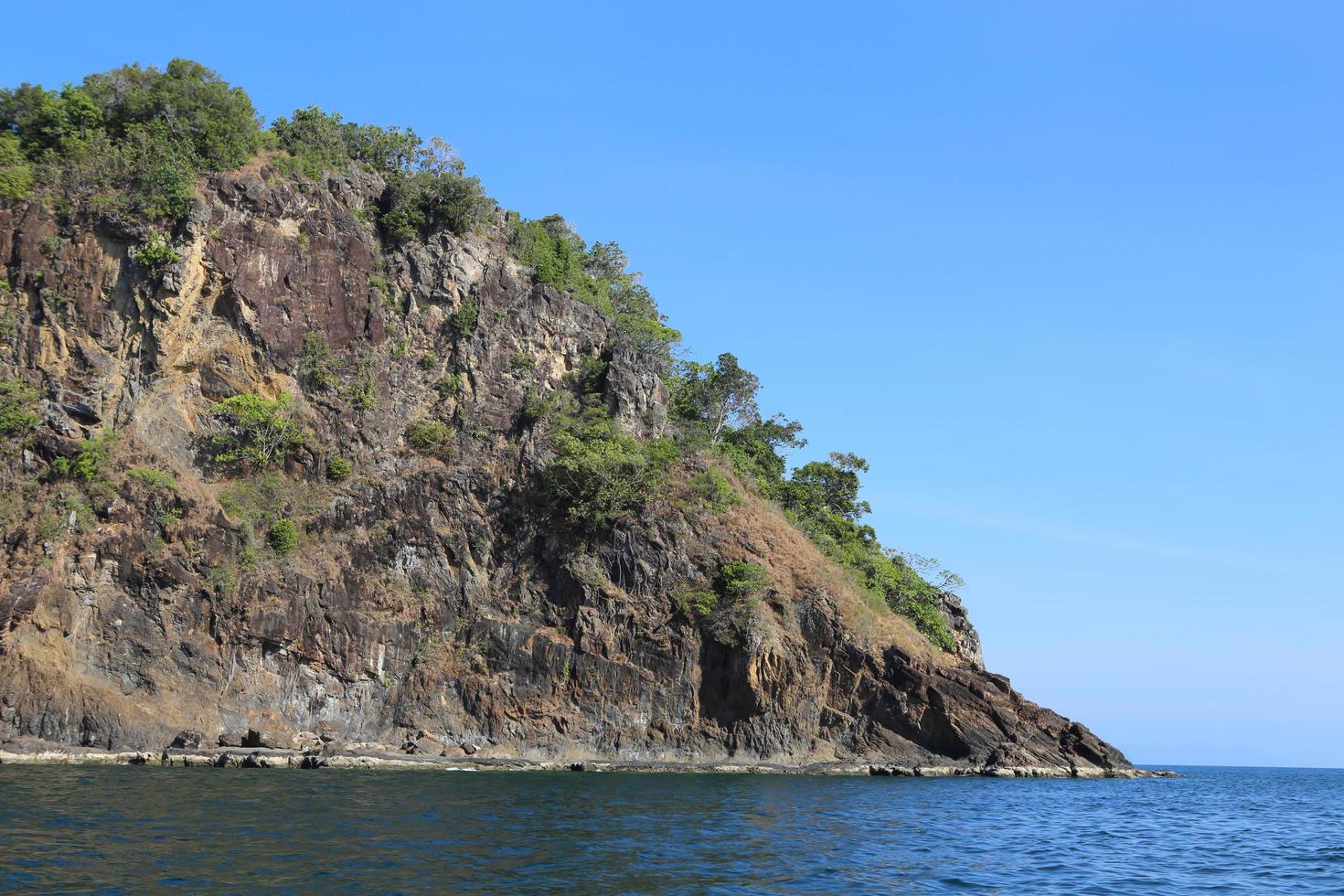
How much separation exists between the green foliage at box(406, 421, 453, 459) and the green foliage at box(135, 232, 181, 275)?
14645 mm

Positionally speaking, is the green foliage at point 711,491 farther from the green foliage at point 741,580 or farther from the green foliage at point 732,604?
the green foliage at point 732,604

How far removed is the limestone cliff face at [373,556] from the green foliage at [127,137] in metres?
1.73

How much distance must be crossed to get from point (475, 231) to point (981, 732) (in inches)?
1678

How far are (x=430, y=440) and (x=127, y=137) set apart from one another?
74.6 feet

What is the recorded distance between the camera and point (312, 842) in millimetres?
21062

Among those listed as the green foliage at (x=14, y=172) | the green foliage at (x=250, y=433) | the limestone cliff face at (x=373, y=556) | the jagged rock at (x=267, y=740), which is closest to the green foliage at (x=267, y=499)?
the limestone cliff face at (x=373, y=556)

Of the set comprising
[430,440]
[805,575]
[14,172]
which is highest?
[14,172]

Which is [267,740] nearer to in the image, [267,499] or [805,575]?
[267,499]

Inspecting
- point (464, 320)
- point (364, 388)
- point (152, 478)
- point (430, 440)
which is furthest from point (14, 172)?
point (430, 440)

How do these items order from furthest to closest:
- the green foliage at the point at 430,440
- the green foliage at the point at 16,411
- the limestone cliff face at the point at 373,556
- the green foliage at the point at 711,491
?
the green foliage at the point at 711,491 < the green foliage at the point at 430,440 < the green foliage at the point at 16,411 < the limestone cliff face at the point at 373,556

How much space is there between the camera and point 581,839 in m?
23.5

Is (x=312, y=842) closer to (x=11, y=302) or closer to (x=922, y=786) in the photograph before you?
(x=922, y=786)

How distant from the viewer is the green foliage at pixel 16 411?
45.8 metres

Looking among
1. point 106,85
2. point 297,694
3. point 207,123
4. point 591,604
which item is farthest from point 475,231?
point 297,694
